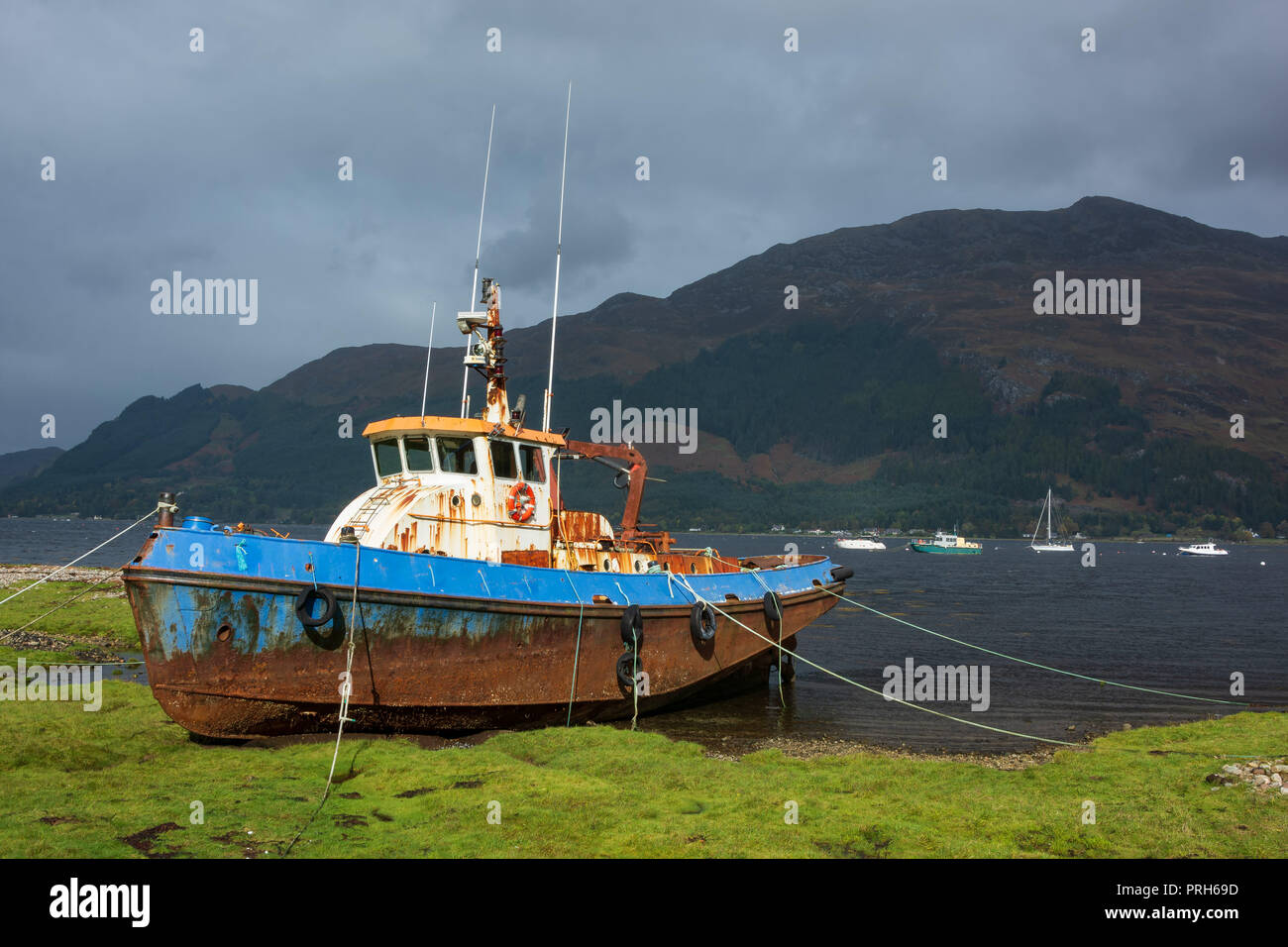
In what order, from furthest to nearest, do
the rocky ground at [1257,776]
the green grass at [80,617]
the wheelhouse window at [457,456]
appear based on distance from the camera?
1. the green grass at [80,617]
2. the wheelhouse window at [457,456]
3. the rocky ground at [1257,776]

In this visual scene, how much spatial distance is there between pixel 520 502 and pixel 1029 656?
65.7 ft

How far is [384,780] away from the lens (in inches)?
411

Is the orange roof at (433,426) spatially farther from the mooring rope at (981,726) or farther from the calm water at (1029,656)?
the calm water at (1029,656)

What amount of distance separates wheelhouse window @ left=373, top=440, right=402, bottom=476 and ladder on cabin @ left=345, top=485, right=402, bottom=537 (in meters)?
0.58

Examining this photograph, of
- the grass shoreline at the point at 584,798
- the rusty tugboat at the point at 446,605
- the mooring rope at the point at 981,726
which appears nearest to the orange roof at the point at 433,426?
the rusty tugboat at the point at 446,605

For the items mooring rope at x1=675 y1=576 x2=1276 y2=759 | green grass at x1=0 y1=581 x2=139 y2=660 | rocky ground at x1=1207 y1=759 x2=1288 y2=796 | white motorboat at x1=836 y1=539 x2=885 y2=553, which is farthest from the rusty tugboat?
white motorboat at x1=836 y1=539 x2=885 y2=553

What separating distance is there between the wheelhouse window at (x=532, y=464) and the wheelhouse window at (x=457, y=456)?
1056mm

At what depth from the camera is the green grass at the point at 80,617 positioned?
957 inches

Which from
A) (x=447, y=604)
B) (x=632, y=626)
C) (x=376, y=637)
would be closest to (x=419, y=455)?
(x=447, y=604)

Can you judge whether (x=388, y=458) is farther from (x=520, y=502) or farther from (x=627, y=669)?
(x=627, y=669)

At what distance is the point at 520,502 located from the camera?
1600 centimetres

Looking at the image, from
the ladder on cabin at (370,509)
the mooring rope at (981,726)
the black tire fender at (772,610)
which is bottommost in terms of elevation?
the mooring rope at (981,726)

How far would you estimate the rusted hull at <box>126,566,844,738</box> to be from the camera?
1176cm
